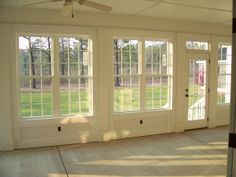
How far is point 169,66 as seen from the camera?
18.9 feet

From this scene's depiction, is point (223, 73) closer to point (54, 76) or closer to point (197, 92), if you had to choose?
point (197, 92)

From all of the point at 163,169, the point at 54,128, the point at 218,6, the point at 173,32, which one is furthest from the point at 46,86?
the point at 218,6

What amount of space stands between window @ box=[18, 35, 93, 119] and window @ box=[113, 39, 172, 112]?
2.27 feet

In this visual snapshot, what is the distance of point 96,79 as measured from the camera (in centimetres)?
501

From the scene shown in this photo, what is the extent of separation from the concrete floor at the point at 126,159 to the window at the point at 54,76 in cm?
81

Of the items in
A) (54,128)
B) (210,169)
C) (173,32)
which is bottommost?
(210,169)

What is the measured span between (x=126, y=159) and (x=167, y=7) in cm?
293

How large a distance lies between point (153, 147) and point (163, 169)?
1038mm

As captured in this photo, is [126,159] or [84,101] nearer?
[126,159]

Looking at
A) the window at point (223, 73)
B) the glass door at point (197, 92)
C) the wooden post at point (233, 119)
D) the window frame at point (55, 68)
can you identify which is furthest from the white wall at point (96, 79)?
the wooden post at point (233, 119)

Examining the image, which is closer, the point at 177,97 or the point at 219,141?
the point at 219,141

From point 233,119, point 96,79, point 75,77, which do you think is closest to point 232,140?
point 233,119

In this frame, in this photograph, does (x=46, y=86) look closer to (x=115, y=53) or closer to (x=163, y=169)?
(x=115, y=53)

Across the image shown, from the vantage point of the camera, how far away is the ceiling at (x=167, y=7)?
4121mm
